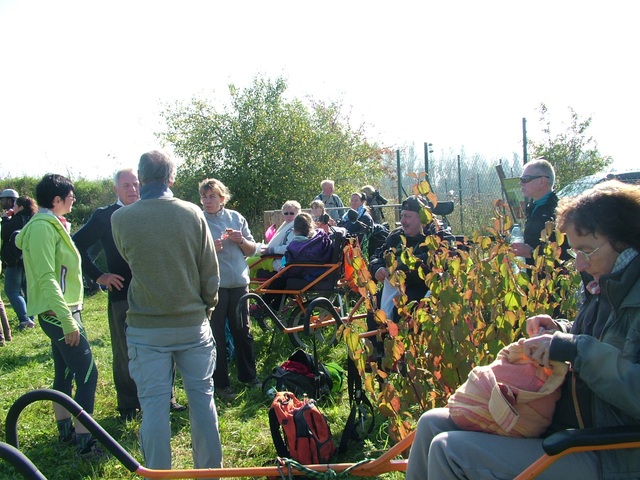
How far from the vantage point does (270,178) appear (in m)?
15.1

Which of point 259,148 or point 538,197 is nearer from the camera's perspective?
point 538,197

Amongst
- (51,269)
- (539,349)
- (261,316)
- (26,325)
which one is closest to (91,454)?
(51,269)

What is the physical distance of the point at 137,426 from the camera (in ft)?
14.6

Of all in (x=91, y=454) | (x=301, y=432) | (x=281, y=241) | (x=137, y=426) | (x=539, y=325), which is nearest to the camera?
(x=539, y=325)

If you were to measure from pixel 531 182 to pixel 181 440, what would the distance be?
321 centimetres

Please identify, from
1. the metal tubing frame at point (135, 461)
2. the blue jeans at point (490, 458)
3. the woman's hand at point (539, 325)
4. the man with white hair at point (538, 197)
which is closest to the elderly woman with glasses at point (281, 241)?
the man with white hair at point (538, 197)

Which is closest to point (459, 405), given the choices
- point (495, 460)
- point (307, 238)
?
point (495, 460)

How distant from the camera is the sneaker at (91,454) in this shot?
3.89 m

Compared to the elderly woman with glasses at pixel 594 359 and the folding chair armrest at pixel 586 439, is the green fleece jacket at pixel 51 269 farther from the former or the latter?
the folding chair armrest at pixel 586 439

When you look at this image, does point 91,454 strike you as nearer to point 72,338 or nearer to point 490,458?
point 72,338

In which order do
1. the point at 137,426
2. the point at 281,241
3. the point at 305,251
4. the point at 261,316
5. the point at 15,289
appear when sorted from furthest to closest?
1. the point at 15,289
2. the point at 281,241
3. the point at 261,316
4. the point at 305,251
5. the point at 137,426

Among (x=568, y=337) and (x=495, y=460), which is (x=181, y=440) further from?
(x=568, y=337)

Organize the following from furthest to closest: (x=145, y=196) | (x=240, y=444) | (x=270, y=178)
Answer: (x=270, y=178) < (x=240, y=444) < (x=145, y=196)

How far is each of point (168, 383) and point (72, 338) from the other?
39.0 inches
